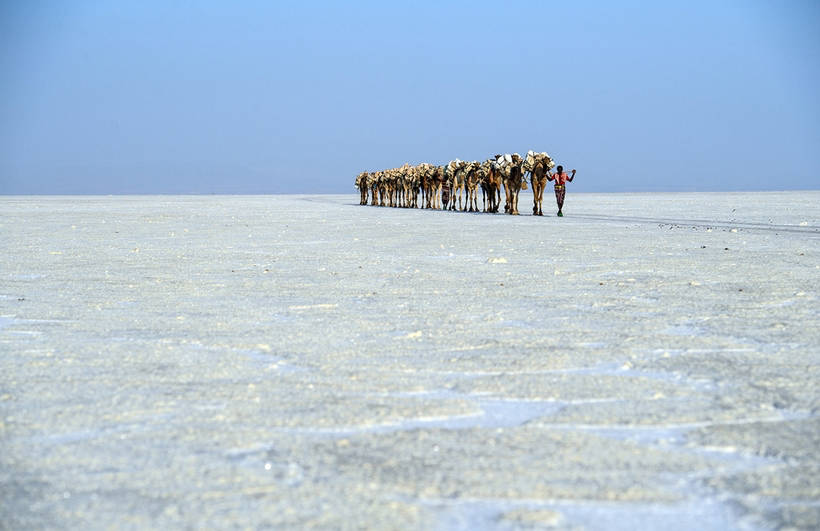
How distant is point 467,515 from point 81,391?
2.50 m

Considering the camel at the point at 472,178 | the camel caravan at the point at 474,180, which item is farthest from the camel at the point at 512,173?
the camel at the point at 472,178

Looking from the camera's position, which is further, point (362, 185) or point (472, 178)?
point (362, 185)

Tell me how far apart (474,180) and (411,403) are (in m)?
38.0

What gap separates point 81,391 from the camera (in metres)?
4.94

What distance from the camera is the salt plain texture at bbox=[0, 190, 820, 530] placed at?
10.6 ft

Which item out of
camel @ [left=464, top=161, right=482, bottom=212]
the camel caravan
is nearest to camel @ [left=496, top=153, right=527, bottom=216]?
the camel caravan

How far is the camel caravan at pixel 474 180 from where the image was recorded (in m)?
34.3

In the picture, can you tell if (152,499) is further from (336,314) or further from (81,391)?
(336,314)

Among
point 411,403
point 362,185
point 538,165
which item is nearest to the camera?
point 411,403

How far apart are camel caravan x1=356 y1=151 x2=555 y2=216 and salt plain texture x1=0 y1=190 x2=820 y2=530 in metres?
24.0

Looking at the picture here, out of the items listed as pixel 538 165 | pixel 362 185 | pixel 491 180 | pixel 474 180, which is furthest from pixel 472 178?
pixel 362 185

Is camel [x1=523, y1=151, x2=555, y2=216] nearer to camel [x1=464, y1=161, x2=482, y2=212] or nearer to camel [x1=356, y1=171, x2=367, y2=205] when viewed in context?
camel [x1=464, y1=161, x2=482, y2=212]

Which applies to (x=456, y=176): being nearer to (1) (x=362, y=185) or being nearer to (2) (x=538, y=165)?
(2) (x=538, y=165)

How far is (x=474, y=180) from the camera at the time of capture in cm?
4234
